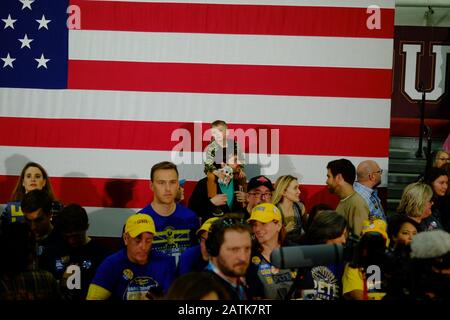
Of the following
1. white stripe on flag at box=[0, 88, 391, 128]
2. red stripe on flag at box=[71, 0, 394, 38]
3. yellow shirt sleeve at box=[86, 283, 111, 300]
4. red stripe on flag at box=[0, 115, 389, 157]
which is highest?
red stripe on flag at box=[71, 0, 394, 38]

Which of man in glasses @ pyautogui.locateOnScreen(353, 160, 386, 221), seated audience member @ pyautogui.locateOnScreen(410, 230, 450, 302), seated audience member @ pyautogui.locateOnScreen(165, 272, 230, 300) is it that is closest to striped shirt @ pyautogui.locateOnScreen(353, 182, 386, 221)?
man in glasses @ pyautogui.locateOnScreen(353, 160, 386, 221)

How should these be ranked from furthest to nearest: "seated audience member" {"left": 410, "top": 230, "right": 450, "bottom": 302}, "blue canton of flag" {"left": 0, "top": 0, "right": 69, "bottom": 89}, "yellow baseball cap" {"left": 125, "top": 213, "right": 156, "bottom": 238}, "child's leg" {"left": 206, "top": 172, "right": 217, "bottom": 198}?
1. "blue canton of flag" {"left": 0, "top": 0, "right": 69, "bottom": 89}
2. "child's leg" {"left": 206, "top": 172, "right": 217, "bottom": 198}
3. "yellow baseball cap" {"left": 125, "top": 213, "right": 156, "bottom": 238}
4. "seated audience member" {"left": 410, "top": 230, "right": 450, "bottom": 302}

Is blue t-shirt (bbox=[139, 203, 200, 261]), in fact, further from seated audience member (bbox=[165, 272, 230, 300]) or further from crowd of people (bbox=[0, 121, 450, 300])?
seated audience member (bbox=[165, 272, 230, 300])

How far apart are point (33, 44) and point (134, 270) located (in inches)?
125

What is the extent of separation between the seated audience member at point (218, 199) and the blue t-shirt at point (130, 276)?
62.3 inches

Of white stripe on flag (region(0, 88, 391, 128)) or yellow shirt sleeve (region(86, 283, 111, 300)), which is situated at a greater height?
white stripe on flag (region(0, 88, 391, 128))

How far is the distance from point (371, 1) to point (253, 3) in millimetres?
1026

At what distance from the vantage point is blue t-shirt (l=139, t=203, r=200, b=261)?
440 centimetres

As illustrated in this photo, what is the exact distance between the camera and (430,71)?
30.9 ft

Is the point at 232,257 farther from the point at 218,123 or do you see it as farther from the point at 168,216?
the point at 218,123

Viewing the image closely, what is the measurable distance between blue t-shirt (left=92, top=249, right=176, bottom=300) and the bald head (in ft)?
7.41

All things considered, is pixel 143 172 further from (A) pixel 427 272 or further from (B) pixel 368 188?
(A) pixel 427 272

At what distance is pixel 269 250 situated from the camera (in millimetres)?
3787

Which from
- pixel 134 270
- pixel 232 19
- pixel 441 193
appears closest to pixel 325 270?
pixel 134 270
